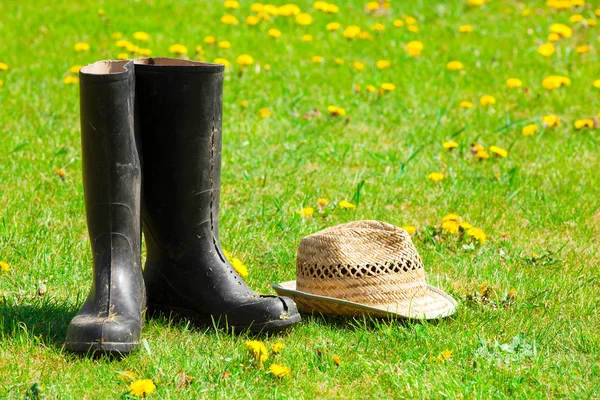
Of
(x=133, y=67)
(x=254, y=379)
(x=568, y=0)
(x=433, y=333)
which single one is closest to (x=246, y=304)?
(x=254, y=379)

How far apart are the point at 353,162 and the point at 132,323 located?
2.33 meters

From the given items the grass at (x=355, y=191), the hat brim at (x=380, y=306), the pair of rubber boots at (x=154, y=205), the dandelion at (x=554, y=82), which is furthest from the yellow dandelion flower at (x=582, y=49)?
the pair of rubber boots at (x=154, y=205)

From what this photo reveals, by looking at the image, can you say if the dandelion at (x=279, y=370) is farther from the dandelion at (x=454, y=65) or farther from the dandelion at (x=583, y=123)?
the dandelion at (x=454, y=65)

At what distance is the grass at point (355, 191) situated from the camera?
2.44m

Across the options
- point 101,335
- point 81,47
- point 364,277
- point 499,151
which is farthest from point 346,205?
point 81,47

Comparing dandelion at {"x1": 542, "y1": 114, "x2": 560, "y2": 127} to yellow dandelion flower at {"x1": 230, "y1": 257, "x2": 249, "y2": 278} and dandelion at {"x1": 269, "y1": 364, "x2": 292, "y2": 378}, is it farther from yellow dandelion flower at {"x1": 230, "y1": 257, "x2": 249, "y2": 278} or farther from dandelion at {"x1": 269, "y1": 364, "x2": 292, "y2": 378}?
dandelion at {"x1": 269, "y1": 364, "x2": 292, "y2": 378}

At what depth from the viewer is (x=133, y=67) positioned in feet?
8.48

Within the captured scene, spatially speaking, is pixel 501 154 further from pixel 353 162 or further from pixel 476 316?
pixel 476 316

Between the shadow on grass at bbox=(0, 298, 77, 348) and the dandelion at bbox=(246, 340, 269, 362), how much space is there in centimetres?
57

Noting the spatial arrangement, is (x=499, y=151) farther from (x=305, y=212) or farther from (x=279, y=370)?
(x=279, y=370)

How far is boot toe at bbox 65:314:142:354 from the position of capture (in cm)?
239

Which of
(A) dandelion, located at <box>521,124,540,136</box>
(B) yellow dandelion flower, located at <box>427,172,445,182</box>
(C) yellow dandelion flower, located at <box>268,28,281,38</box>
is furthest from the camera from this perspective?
(C) yellow dandelion flower, located at <box>268,28,281,38</box>

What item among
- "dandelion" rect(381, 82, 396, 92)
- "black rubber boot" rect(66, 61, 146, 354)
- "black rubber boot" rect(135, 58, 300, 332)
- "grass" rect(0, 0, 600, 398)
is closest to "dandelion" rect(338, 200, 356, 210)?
"grass" rect(0, 0, 600, 398)

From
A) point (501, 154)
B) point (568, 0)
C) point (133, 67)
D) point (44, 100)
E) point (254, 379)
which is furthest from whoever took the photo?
point (568, 0)
